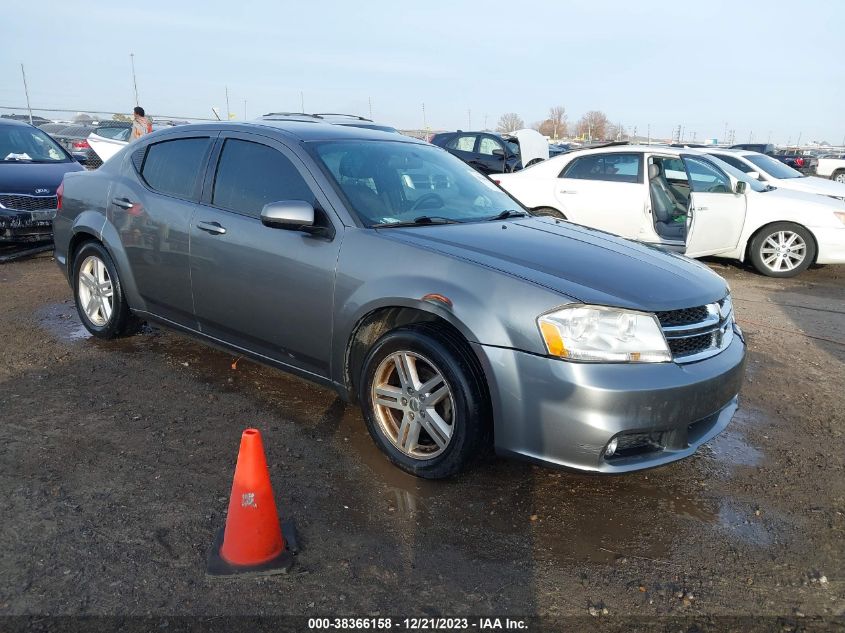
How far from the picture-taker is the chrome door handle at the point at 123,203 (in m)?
4.56

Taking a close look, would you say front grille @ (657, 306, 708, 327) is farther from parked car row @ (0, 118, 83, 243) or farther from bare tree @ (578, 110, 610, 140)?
bare tree @ (578, 110, 610, 140)

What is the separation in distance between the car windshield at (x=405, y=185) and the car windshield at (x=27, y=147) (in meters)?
7.13

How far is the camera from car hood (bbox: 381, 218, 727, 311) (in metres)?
2.94

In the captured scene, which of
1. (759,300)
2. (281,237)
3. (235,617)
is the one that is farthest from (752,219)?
(235,617)

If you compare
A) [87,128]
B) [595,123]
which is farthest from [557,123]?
[87,128]

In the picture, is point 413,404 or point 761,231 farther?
point 761,231

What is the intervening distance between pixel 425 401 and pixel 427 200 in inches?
52.2

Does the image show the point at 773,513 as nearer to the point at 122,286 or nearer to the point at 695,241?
the point at 122,286

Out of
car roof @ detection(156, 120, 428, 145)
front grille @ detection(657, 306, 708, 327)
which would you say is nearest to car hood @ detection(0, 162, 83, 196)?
car roof @ detection(156, 120, 428, 145)

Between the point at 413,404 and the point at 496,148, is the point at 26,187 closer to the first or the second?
the point at 413,404

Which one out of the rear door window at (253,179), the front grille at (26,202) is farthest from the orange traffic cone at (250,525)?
the front grille at (26,202)

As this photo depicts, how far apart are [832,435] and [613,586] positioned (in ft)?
7.32

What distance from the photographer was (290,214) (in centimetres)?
337

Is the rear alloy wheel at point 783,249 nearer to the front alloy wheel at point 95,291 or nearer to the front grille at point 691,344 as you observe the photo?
the front grille at point 691,344
